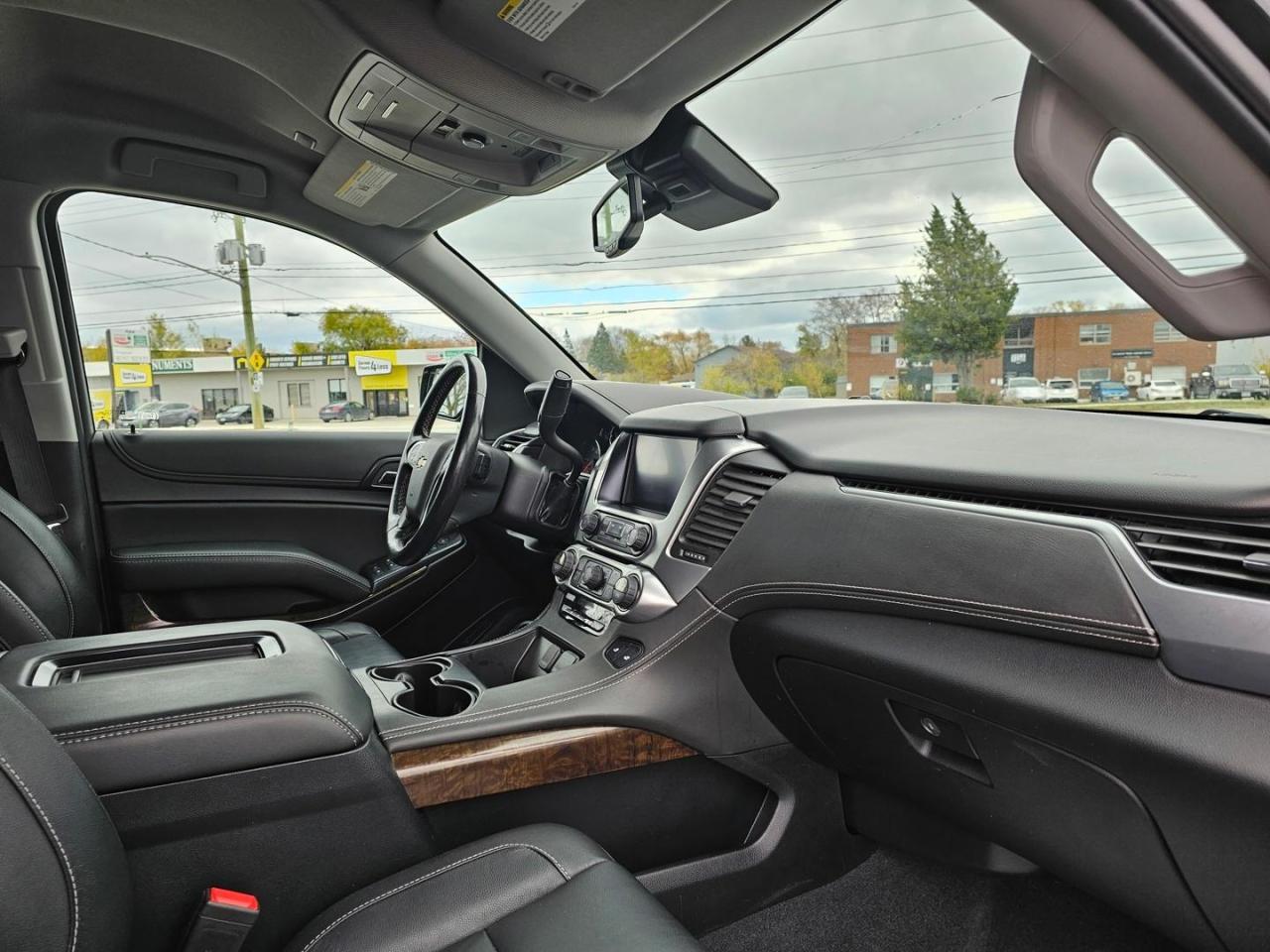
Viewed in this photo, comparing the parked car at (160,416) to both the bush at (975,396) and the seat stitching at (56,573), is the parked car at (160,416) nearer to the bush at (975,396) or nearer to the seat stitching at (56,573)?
the seat stitching at (56,573)

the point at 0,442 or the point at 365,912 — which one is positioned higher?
the point at 0,442

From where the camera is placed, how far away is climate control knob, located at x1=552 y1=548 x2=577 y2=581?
6.18ft

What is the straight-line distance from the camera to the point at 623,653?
5.31 feet

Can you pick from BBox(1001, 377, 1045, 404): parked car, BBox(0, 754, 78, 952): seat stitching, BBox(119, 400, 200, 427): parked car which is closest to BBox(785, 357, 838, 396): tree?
BBox(1001, 377, 1045, 404): parked car

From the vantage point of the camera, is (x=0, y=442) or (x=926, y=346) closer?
(x=926, y=346)

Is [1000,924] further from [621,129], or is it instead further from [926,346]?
[621,129]

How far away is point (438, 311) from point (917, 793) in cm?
204

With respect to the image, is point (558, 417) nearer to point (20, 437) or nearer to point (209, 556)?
point (209, 556)

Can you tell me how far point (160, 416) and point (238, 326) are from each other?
396 millimetres

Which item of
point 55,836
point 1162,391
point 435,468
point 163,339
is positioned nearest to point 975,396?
point 1162,391

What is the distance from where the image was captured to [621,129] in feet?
6.37

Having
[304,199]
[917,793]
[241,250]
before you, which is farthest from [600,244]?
[917,793]

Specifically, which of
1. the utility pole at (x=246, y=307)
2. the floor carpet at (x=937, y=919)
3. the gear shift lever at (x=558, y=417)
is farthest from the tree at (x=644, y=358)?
the floor carpet at (x=937, y=919)

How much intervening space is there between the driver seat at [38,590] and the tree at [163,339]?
3.68 ft
